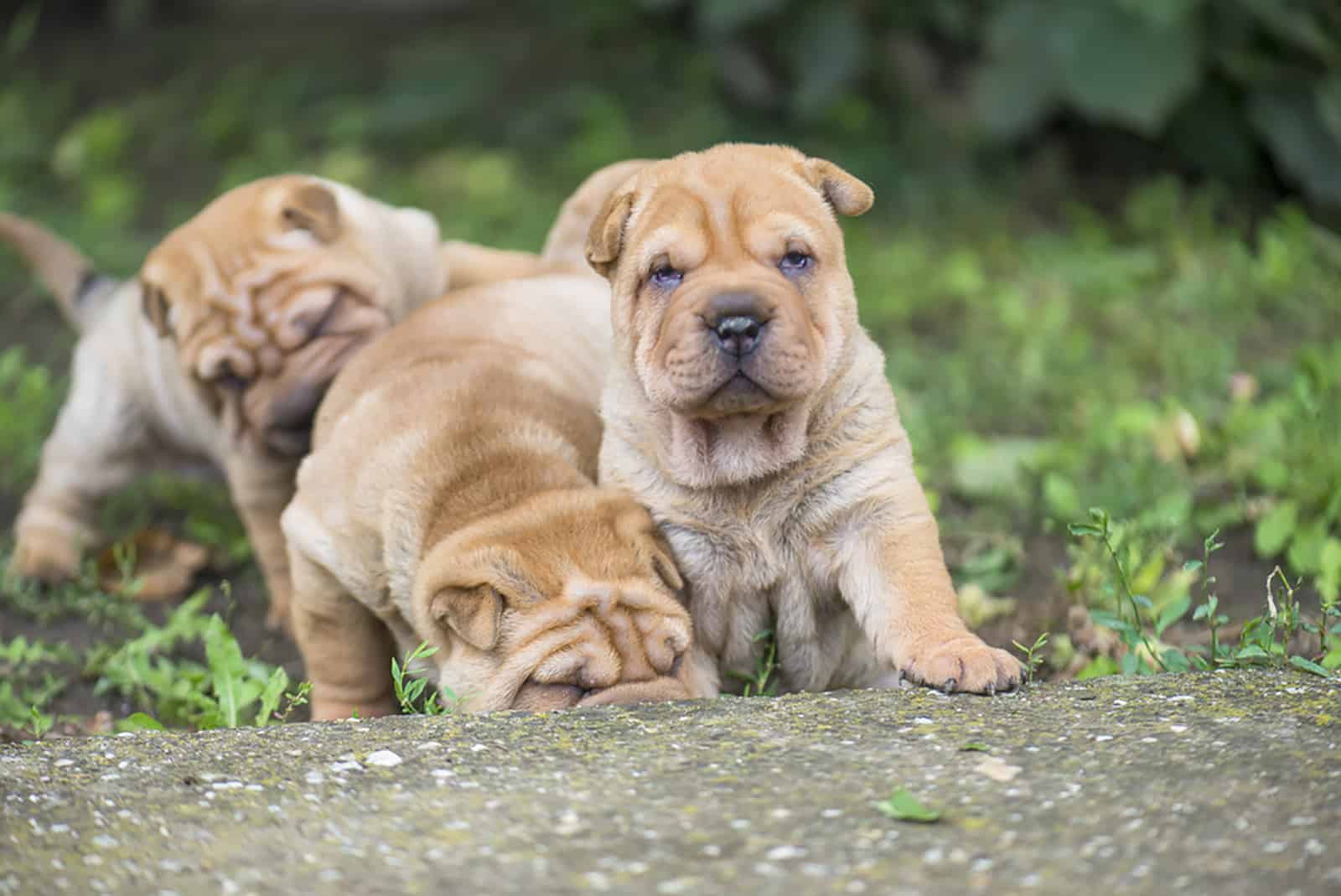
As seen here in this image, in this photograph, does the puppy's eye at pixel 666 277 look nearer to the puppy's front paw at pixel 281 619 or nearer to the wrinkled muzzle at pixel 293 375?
the wrinkled muzzle at pixel 293 375

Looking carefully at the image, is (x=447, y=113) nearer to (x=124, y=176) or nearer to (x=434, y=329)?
(x=124, y=176)

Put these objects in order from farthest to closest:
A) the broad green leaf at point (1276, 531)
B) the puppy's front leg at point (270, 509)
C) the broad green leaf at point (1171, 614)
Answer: the puppy's front leg at point (270, 509), the broad green leaf at point (1276, 531), the broad green leaf at point (1171, 614)

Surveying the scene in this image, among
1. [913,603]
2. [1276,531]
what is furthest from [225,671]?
[1276,531]

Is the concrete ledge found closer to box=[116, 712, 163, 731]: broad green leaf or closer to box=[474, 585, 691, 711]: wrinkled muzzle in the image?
box=[474, 585, 691, 711]: wrinkled muzzle

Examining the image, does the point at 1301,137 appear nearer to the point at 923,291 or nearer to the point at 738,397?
the point at 923,291

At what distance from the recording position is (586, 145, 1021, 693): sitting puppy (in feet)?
12.2

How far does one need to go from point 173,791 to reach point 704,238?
1775mm

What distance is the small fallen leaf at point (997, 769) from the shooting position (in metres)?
2.92

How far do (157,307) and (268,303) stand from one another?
445 millimetres

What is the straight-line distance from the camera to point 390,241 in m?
5.82

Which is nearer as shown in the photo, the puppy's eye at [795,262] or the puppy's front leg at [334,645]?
the puppy's eye at [795,262]

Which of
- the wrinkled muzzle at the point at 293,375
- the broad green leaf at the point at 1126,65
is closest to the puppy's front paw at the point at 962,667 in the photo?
the wrinkled muzzle at the point at 293,375

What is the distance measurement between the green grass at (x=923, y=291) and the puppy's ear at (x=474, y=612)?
0.23 meters

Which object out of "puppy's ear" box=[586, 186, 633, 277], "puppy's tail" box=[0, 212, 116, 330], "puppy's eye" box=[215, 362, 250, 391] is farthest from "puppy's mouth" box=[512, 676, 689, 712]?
"puppy's tail" box=[0, 212, 116, 330]
